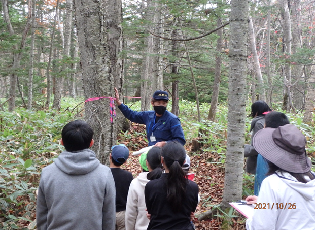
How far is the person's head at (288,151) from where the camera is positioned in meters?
1.85

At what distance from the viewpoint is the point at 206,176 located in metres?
6.42

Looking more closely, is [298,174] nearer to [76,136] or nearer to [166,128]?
[76,136]

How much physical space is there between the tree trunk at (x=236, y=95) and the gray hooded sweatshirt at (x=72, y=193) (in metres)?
2.47

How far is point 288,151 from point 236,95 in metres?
2.16

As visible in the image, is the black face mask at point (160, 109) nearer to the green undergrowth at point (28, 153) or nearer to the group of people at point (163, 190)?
the green undergrowth at point (28, 153)

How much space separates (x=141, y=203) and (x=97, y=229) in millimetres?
634

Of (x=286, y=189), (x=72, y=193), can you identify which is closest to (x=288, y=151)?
(x=286, y=189)

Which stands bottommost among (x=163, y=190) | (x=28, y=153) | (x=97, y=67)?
(x=28, y=153)

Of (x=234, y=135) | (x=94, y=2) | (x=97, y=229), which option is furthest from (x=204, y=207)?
(x=94, y=2)

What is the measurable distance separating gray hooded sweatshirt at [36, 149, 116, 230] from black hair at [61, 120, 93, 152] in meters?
0.06

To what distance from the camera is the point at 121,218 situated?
312 centimetres

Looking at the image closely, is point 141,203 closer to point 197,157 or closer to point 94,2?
point 94,2

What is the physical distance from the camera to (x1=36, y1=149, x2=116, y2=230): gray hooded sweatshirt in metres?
2.12

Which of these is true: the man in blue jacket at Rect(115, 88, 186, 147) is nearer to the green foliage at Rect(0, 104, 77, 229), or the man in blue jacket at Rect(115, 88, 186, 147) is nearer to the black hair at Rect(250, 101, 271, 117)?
the black hair at Rect(250, 101, 271, 117)
